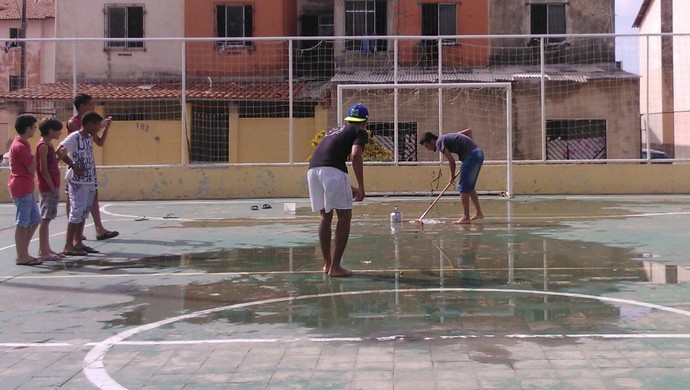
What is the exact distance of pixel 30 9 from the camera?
4956cm

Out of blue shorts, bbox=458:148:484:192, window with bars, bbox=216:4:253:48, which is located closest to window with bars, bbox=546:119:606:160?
blue shorts, bbox=458:148:484:192

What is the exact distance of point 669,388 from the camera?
4.89m

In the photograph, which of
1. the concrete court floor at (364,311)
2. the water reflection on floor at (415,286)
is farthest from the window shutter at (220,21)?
the water reflection on floor at (415,286)

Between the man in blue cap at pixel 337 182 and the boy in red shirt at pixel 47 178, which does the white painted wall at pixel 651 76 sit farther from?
the boy in red shirt at pixel 47 178

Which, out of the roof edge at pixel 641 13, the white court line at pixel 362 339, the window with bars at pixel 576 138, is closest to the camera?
the white court line at pixel 362 339

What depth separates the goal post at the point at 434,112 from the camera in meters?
19.8

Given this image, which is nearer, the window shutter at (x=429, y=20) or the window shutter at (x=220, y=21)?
the window shutter at (x=429, y=20)

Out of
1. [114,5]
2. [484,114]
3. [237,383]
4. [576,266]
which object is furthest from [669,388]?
[114,5]

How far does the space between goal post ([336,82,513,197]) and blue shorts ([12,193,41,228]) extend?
1054cm

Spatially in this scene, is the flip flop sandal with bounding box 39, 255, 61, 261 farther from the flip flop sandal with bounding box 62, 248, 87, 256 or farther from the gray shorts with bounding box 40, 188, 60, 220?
the gray shorts with bounding box 40, 188, 60, 220

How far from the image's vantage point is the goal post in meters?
19.8

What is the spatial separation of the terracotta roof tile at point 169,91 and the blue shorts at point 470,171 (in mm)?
12227

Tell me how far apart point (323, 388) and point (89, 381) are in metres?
1.37

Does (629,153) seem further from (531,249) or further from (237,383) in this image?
(237,383)
